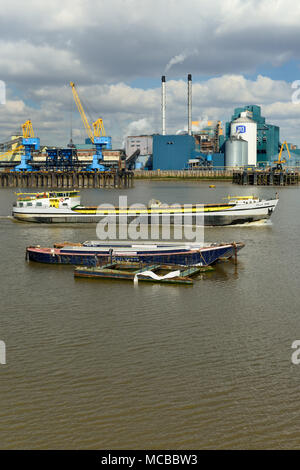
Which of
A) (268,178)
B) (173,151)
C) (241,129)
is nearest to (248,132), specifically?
(241,129)

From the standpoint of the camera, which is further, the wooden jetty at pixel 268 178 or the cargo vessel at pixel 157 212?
the wooden jetty at pixel 268 178

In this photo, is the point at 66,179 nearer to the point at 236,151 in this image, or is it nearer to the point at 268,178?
the point at 236,151

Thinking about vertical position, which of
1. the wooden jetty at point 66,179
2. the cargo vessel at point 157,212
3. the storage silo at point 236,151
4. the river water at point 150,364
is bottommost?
the river water at point 150,364

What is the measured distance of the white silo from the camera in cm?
17638

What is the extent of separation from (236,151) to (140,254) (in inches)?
6117

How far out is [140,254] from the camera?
2777cm

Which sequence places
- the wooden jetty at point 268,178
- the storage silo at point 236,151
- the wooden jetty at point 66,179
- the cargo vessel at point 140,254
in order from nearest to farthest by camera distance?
the cargo vessel at point 140,254, the wooden jetty at point 66,179, the wooden jetty at point 268,178, the storage silo at point 236,151

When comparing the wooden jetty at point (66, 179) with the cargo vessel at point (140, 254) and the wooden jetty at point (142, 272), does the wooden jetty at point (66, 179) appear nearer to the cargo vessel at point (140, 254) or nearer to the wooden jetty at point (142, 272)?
the cargo vessel at point (140, 254)

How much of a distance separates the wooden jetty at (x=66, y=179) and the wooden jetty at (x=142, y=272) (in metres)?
118

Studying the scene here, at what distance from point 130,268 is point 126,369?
13600 mm

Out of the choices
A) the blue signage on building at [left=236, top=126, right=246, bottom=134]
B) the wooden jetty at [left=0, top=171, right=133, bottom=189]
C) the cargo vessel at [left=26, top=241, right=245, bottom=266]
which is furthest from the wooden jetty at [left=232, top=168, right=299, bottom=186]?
the cargo vessel at [left=26, top=241, right=245, bottom=266]

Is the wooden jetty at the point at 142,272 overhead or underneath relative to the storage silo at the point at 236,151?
underneath

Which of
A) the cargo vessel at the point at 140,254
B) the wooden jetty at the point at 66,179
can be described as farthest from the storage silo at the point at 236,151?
the cargo vessel at the point at 140,254

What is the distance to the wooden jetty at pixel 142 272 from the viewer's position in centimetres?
2478
